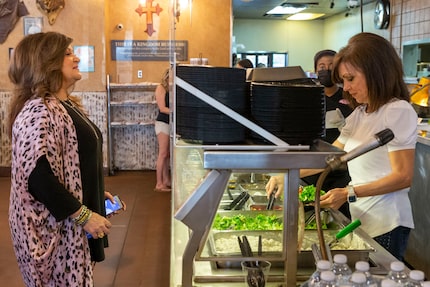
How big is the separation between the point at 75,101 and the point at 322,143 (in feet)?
4.89

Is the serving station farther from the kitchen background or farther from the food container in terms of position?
the kitchen background

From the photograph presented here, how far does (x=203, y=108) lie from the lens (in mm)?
1573

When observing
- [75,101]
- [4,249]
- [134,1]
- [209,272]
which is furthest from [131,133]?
[209,272]

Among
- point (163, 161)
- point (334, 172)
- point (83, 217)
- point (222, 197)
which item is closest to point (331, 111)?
point (334, 172)

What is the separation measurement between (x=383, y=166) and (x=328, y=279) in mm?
991

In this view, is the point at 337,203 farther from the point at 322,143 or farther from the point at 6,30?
the point at 6,30

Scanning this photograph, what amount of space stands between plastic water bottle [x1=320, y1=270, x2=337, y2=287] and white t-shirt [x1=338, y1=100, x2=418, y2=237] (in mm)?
897

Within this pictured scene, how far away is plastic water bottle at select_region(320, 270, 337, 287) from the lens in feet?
3.78

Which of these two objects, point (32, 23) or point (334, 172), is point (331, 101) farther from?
point (32, 23)

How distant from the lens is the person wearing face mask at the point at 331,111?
3250mm

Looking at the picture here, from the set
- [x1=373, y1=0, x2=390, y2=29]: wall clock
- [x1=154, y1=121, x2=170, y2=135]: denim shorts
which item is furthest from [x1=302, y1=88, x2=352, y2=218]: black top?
[x1=373, y1=0, x2=390, y2=29]: wall clock

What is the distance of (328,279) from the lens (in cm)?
115

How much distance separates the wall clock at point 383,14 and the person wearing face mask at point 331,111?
14.7 feet

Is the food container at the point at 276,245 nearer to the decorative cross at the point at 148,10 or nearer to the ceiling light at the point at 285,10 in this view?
the decorative cross at the point at 148,10
